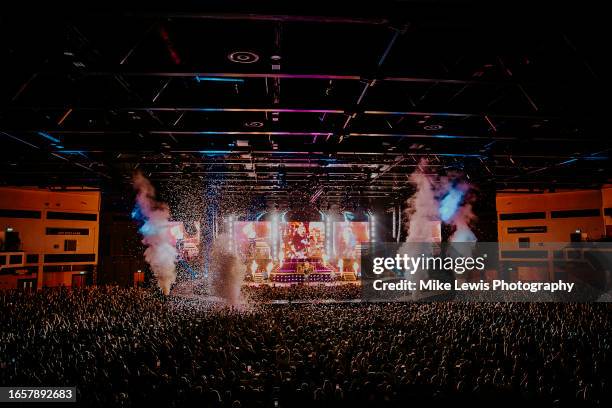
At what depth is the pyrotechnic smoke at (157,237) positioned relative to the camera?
17453mm

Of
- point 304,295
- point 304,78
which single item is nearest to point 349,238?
point 304,295

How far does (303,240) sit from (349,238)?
11.2ft

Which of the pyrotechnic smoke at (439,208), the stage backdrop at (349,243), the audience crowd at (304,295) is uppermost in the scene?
the pyrotechnic smoke at (439,208)

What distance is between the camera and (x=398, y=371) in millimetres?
5074

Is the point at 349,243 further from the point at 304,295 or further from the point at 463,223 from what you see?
the point at 304,295

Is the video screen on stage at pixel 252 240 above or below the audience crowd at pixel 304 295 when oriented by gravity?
above

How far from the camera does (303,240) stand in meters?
26.2

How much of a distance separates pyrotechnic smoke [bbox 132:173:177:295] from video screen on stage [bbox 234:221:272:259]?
22.2ft

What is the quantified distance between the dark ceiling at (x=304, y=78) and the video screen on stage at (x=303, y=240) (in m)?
15.5

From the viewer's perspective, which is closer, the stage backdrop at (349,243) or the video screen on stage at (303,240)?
the stage backdrop at (349,243)

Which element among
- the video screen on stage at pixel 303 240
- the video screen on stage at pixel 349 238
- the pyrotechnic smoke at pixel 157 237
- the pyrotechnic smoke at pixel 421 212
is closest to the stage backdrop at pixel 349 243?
the video screen on stage at pixel 349 238

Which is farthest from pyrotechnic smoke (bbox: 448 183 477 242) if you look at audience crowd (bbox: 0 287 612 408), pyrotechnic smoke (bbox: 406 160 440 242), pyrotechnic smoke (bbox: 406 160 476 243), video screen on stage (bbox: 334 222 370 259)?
audience crowd (bbox: 0 287 612 408)

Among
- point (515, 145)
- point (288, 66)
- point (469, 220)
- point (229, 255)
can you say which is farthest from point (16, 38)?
point (469, 220)

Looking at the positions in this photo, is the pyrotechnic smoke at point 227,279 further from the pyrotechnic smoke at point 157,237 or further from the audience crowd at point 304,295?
the pyrotechnic smoke at point 157,237
